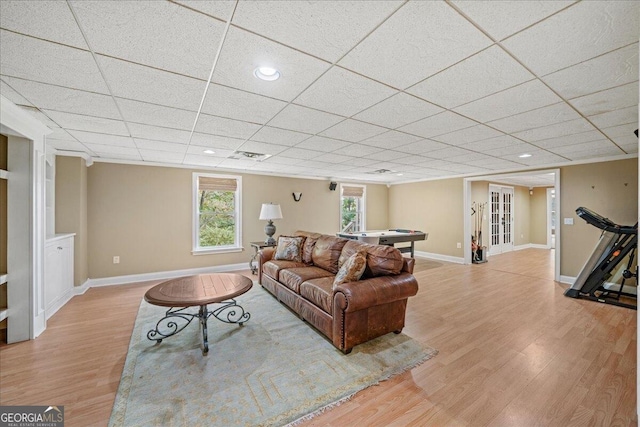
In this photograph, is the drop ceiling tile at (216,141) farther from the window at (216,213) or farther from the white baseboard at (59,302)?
the white baseboard at (59,302)

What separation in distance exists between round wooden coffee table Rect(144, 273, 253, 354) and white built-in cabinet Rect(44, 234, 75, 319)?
5.32 ft

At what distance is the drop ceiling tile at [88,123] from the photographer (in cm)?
252

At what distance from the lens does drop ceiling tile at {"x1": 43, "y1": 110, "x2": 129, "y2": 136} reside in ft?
8.28

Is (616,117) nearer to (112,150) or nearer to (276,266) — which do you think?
(276,266)

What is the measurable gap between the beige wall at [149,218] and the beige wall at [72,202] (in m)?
0.33

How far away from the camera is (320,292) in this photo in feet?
8.77

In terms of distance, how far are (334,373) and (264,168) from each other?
4.37 m

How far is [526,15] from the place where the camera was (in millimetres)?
1216

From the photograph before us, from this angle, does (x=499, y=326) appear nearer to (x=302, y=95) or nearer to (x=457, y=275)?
(x=457, y=275)

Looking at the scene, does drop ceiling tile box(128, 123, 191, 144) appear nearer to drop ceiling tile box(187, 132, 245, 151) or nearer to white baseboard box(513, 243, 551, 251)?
drop ceiling tile box(187, 132, 245, 151)

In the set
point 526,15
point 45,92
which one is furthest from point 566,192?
point 45,92

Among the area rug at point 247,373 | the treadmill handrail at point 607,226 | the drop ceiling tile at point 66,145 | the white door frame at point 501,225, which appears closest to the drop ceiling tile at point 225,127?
the drop ceiling tile at point 66,145

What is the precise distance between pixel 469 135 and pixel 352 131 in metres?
1.44

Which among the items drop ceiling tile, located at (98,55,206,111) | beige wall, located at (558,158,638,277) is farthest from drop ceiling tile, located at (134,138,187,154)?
beige wall, located at (558,158,638,277)
